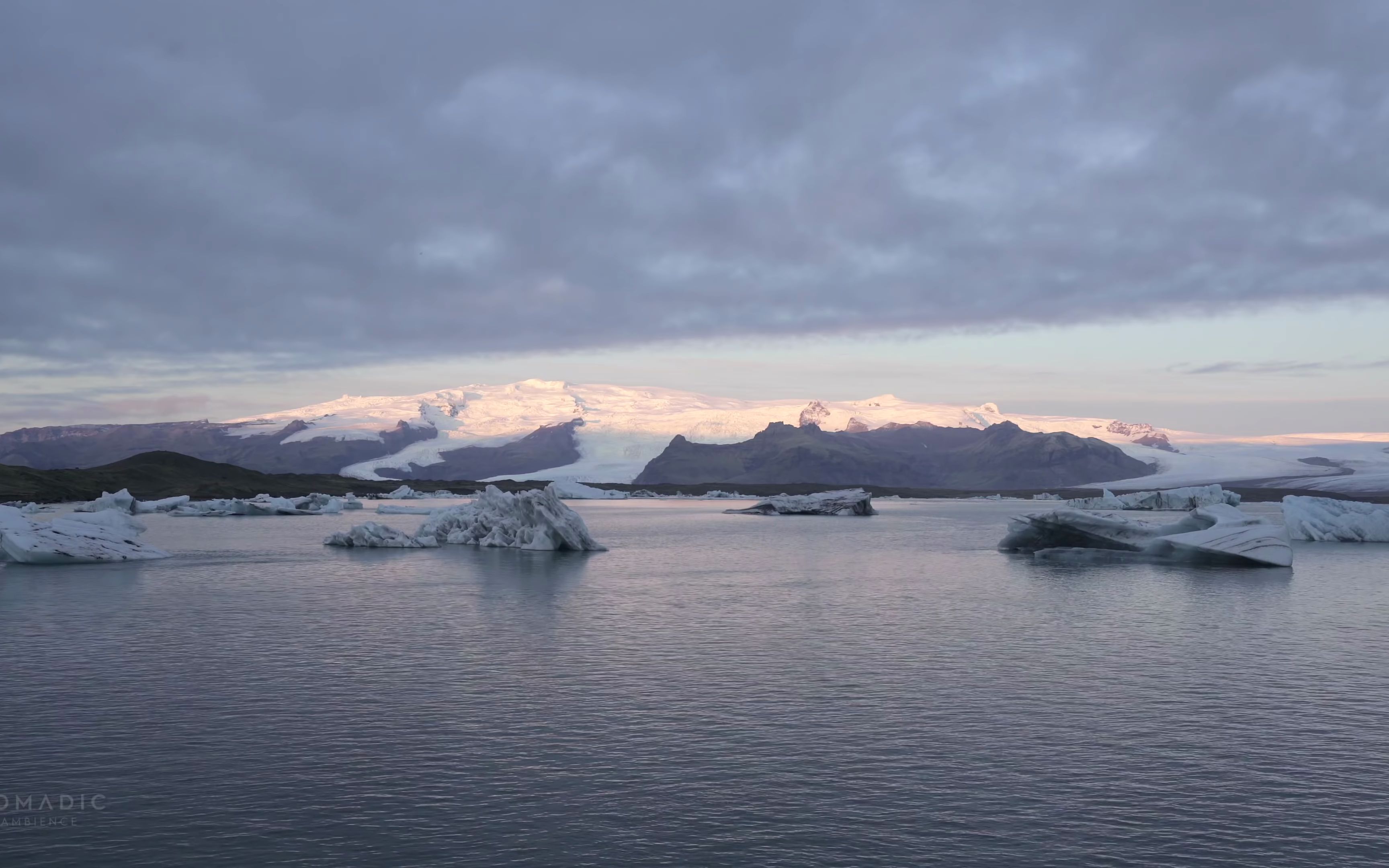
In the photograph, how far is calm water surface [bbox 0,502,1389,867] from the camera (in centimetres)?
987

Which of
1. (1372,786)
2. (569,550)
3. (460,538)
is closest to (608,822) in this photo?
(1372,786)

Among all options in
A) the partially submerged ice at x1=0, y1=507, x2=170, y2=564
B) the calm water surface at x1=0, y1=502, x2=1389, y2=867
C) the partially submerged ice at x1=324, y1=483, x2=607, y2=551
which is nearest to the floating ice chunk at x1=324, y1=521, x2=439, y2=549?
the partially submerged ice at x1=324, y1=483, x2=607, y2=551

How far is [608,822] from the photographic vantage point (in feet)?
33.7

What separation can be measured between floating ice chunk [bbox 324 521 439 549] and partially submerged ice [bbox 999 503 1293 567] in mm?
25239

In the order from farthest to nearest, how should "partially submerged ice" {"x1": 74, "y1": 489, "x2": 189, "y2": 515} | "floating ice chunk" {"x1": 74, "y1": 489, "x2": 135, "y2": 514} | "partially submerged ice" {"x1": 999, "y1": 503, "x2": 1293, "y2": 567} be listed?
"partially submerged ice" {"x1": 74, "y1": 489, "x2": 189, "y2": 515}
"floating ice chunk" {"x1": 74, "y1": 489, "x2": 135, "y2": 514}
"partially submerged ice" {"x1": 999, "y1": 503, "x2": 1293, "y2": 567}

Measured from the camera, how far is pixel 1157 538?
3741 cm

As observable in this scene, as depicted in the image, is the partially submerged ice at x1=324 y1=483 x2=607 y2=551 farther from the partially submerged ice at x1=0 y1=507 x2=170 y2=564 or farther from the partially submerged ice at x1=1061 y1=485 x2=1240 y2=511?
the partially submerged ice at x1=1061 y1=485 x2=1240 y2=511

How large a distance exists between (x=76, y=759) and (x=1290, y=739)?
14.6m

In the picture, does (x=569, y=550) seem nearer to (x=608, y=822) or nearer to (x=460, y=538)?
(x=460, y=538)

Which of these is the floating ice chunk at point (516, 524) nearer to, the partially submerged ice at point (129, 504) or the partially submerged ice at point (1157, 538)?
the partially submerged ice at point (1157, 538)

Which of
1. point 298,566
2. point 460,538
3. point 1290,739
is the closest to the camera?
point 1290,739

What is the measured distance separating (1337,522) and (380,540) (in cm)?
4581

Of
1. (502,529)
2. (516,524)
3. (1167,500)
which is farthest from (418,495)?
(516,524)

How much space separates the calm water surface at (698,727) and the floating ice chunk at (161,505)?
6771cm
